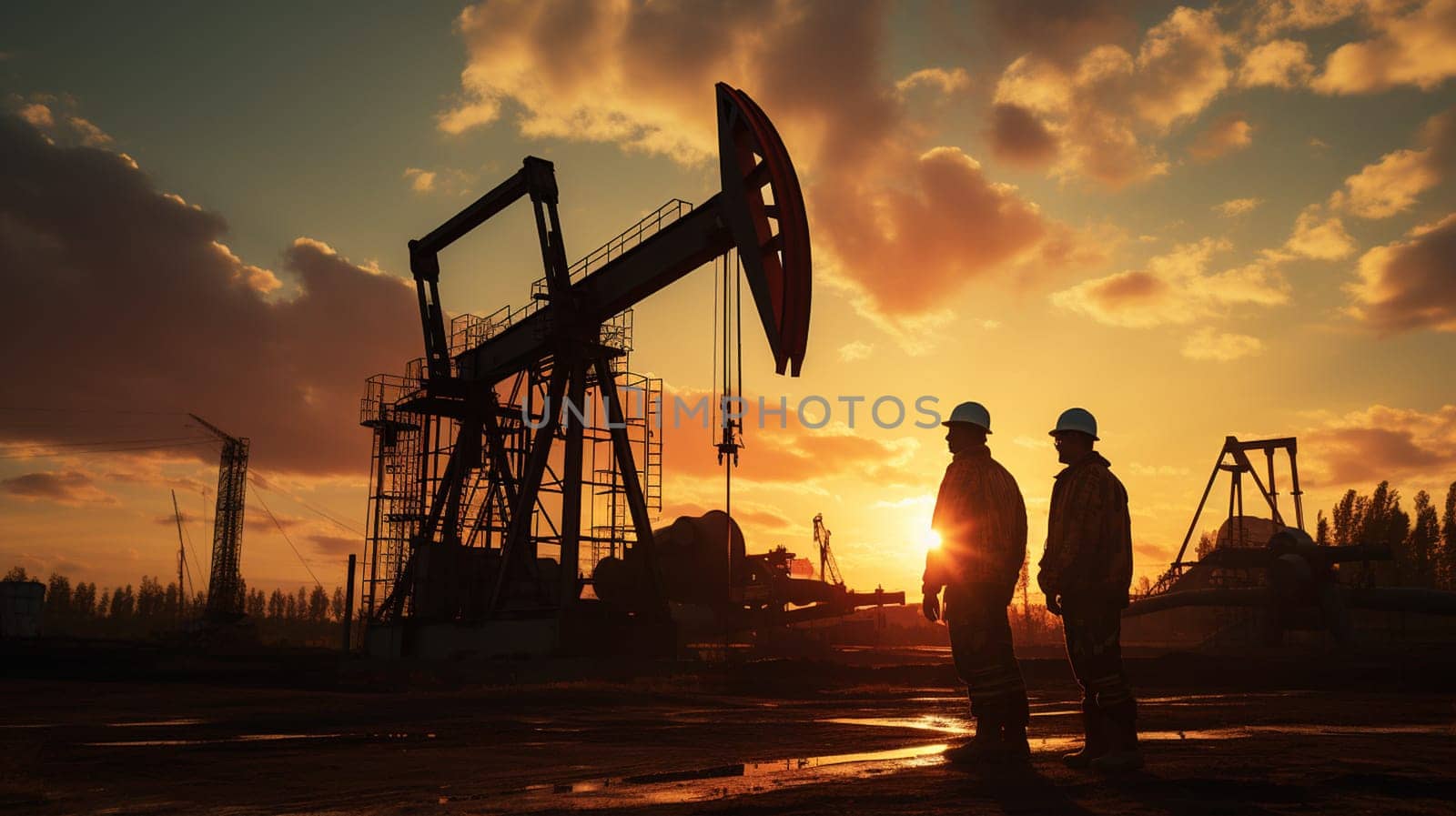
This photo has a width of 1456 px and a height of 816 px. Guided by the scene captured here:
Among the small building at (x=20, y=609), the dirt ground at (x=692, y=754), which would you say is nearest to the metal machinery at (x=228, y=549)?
the small building at (x=20, y=609)

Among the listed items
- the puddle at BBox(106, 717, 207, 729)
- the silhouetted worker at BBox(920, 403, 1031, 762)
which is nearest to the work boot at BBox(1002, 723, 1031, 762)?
the silhouetted worker at BBox(920, 403, 1031, 762)

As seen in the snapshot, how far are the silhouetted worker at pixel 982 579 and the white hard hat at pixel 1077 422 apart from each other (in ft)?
1.95

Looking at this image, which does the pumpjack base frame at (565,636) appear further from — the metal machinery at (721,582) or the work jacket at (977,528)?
the work jacket at (977,528)

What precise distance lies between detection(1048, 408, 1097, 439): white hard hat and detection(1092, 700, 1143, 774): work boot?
143 centimetres

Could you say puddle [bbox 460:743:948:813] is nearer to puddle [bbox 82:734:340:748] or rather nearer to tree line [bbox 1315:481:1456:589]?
puddle [bbox 82:734:340:748]

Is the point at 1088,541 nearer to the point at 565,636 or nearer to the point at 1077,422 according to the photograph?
the point at 1077,422

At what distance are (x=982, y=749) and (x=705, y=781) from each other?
161 cm

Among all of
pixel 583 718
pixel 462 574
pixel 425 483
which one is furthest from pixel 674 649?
pixel 583 718

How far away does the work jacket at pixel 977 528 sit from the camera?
245 inches

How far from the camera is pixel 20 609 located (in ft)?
197

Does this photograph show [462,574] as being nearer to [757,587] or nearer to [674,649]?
[674,649]

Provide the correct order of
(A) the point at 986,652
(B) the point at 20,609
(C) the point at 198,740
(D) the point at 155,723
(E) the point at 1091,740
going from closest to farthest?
(E) the point at 1091,740 < (A) the point at 986,652 < (C) the point at 198,740 < (D) the point at 155,723 < (B) the point at 20,609

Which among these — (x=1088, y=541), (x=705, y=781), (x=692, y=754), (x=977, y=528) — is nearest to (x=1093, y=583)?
(x=1088, y=541)

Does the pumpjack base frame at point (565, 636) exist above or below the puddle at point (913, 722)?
above
